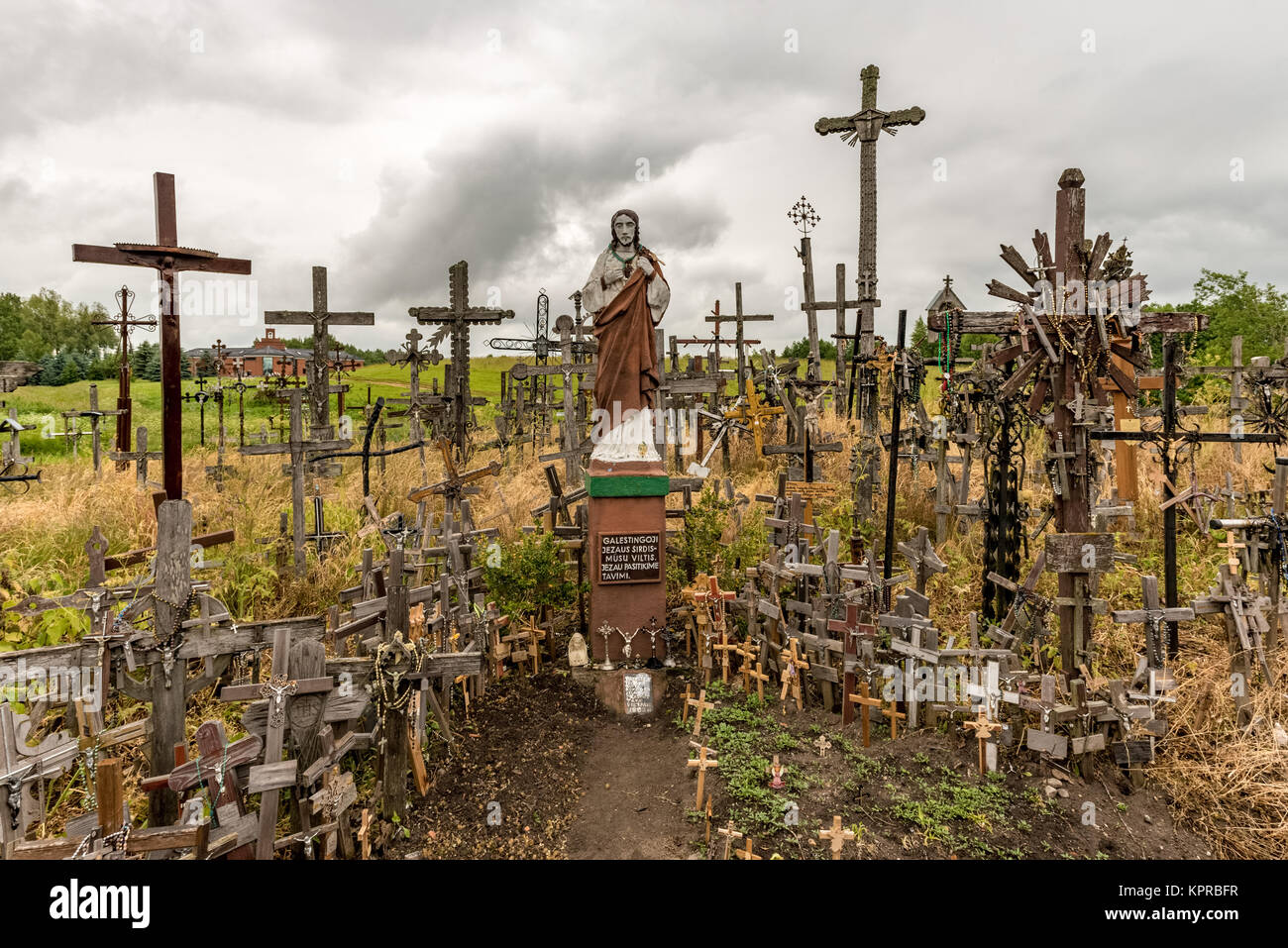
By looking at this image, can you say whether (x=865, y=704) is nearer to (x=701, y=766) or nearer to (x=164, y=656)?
(x=701, y=766)

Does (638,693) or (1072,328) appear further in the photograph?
(638,693)

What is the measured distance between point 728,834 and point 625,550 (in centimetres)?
365

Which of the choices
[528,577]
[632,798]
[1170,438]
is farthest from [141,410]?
[1170,438]

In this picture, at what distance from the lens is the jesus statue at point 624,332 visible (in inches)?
312

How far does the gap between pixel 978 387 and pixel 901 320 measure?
7.63ft

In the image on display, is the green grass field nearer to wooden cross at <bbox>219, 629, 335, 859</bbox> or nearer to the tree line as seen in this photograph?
the tree line

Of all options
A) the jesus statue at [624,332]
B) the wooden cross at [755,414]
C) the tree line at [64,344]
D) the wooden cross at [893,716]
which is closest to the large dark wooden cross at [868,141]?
the wooden cross at [755,414]

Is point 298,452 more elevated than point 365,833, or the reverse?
point 298,452

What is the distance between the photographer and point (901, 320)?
7289 mm

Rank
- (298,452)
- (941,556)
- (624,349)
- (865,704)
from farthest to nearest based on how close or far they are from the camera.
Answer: (941,556), (298,452), (624,349), (865,704)

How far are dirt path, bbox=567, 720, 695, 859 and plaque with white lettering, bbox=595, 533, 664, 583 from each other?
1641mm

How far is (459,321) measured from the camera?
11.9m
